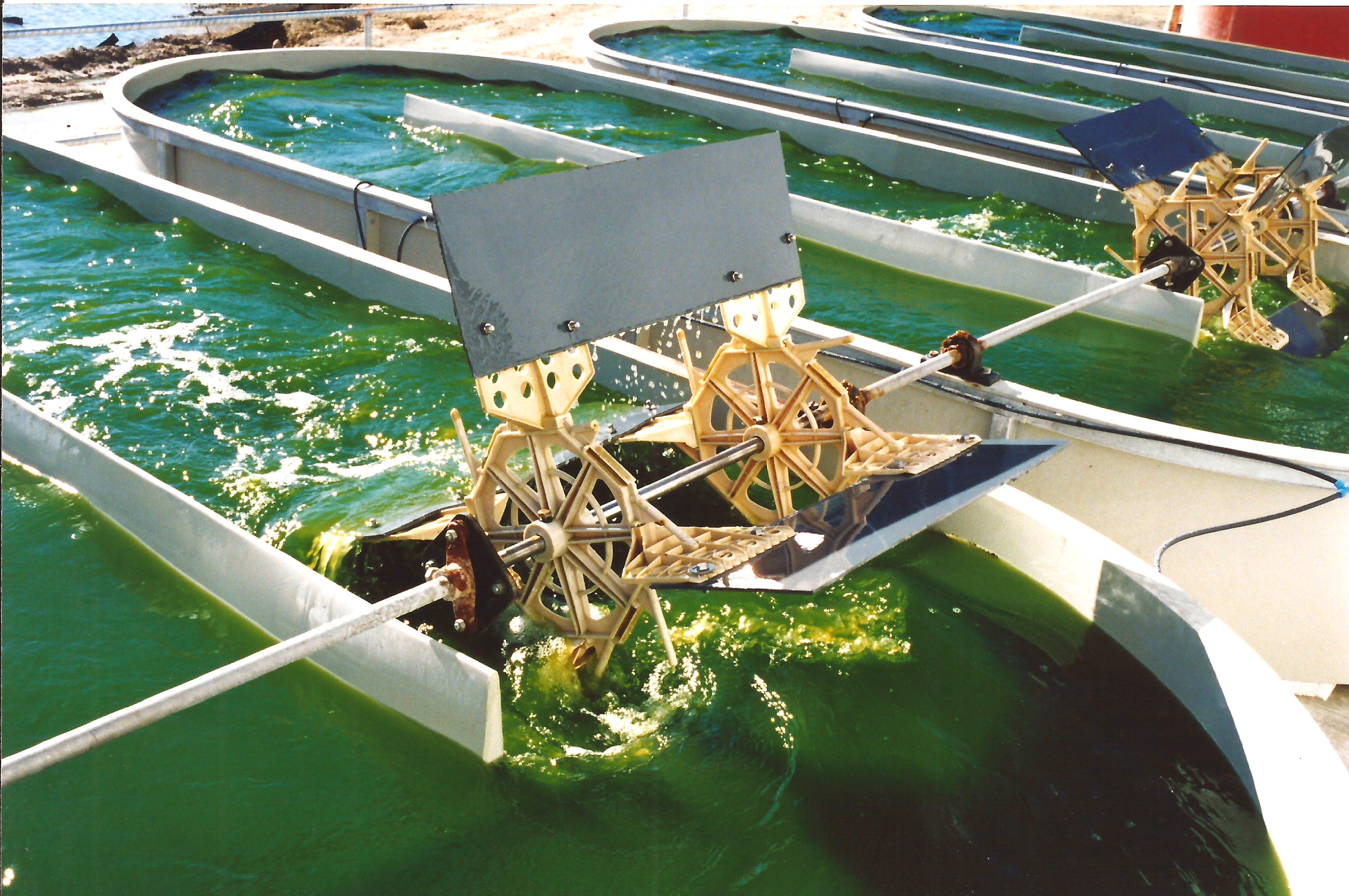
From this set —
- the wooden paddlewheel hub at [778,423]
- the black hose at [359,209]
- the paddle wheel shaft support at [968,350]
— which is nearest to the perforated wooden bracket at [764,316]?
the wooden paddlewheel hub at [778,423]

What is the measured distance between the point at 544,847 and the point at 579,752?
451mm

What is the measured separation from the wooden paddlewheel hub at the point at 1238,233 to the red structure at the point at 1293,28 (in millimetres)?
10112

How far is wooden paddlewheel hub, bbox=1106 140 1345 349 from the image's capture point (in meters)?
7.30

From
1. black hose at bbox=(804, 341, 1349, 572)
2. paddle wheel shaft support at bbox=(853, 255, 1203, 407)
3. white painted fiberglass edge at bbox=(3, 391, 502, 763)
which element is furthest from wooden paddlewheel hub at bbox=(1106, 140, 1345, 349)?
white painted fiberglass edge at bbox=(3, 391, 502, 763)

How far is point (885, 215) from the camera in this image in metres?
9.50

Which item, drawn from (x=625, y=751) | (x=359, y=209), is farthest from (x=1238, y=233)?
(x=359, y=209)

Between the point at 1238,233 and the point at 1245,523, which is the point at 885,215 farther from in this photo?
the point at 1245,523

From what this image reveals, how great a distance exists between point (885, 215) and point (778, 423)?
4.91m

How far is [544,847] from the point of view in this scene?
12.7ft

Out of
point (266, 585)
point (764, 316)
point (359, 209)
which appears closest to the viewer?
point (266, 585)

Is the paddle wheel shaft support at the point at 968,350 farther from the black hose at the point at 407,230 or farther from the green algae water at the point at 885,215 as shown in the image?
the black hose at the point at 407,230

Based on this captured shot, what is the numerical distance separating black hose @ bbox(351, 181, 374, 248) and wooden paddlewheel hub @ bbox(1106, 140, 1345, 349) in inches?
203

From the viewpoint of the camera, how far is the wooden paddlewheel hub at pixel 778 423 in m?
4.82

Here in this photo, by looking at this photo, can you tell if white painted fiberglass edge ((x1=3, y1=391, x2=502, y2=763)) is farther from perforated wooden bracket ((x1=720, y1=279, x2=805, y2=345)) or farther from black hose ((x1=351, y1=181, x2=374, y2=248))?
black hose ((x1=351, y1=181, x2=374, y2=248))
